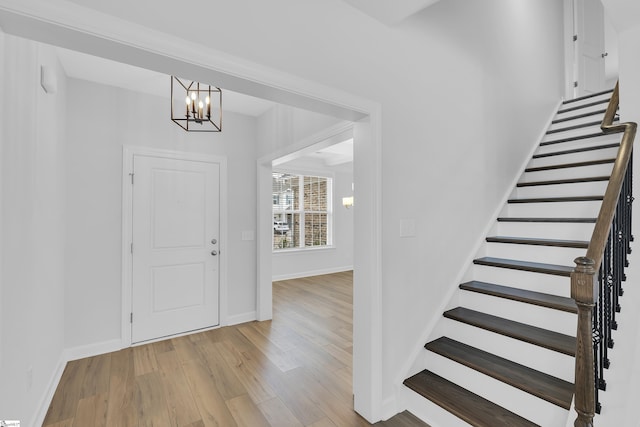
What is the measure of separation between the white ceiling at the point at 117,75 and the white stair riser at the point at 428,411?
10.7ft

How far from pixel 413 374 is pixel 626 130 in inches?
87.5

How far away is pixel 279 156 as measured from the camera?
3.51m

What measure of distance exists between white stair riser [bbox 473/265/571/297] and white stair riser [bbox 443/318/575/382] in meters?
0.54

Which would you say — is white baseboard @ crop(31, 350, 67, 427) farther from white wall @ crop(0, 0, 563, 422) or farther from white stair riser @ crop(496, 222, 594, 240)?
white stair riser @ crop(496, 222, 594, 240)

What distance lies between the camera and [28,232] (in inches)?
70.2

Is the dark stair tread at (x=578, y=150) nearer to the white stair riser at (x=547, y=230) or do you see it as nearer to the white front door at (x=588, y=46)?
the white stair riser at (x=547, y=230)

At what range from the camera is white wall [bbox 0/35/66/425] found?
1.47 metres

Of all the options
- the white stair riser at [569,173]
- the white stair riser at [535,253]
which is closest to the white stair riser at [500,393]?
the white stair riser at [535,253]

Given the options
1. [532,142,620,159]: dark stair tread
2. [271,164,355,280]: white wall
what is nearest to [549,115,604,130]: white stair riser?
[532,142,620,159]: dark stair tread

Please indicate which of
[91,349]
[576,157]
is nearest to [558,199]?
[576,157]

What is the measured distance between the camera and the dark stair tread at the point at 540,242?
2.28m

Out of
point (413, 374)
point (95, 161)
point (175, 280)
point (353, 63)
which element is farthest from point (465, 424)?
point (95, 161)

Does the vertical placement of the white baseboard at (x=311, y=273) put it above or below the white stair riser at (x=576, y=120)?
below

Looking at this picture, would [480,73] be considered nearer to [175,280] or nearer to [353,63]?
[353,63]
